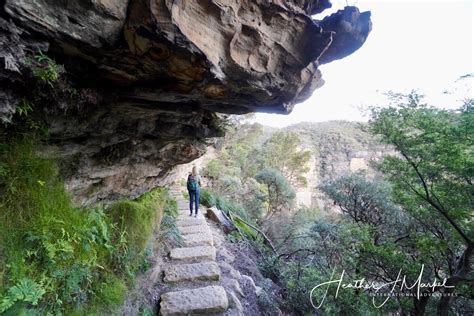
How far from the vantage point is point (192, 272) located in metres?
5.19

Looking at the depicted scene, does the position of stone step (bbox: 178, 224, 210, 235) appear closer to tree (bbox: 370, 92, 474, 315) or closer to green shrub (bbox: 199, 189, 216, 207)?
green shrub (bbox: 199, 189, 216, 207)

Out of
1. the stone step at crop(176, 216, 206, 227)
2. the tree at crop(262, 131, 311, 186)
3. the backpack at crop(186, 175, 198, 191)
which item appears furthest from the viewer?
the tree at crop(262, 131, 311, 186)

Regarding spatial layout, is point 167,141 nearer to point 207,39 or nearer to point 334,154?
point 207,39

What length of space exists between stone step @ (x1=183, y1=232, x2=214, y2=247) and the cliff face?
285 cm

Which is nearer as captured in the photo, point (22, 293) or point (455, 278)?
point (22, 293)

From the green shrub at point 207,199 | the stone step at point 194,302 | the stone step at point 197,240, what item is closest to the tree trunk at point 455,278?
the stone step at point 194,302

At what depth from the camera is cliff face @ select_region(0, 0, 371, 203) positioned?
1.92 m

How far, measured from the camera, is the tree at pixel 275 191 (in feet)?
52.5

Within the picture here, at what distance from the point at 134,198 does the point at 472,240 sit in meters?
6.86

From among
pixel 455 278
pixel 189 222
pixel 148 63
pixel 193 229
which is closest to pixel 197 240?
pixel 193 229

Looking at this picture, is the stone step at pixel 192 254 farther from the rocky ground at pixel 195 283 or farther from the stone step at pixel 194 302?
the stone step at pixel 194 302

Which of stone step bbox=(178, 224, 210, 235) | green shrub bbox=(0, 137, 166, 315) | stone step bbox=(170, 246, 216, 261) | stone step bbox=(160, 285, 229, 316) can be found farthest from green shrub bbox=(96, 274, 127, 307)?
stone step bbox=(178, 224, 210, 235)

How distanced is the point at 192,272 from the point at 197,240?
146cm

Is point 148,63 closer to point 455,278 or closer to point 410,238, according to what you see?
point 455,278
